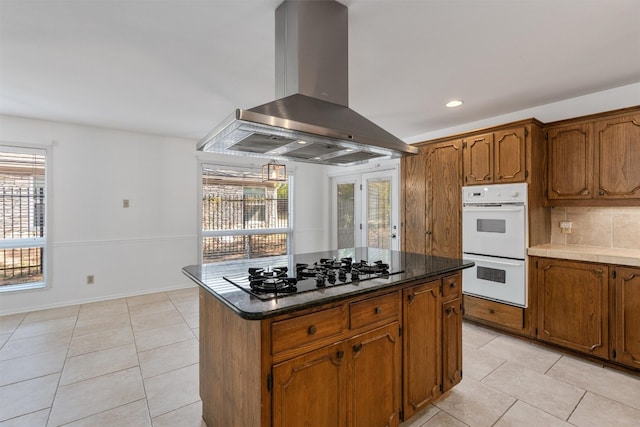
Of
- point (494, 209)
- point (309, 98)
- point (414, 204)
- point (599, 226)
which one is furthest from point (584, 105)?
point (309, 98)

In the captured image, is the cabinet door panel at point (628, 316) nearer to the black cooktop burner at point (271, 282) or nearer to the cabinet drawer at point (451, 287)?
the cabinet drawer at point (451, 287)

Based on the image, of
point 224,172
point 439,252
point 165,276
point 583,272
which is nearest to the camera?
point 583,272

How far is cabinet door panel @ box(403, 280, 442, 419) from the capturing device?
1.81 metres

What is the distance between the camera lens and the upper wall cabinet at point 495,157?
2.98 meters

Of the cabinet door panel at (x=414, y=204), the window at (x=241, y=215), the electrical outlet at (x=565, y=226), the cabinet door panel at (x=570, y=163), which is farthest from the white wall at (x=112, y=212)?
the electrical outlet at (x=565, y=226)

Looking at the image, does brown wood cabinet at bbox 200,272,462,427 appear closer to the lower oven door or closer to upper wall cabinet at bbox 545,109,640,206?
the lower oven door

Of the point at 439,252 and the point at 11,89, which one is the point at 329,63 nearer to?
the point at 439,252

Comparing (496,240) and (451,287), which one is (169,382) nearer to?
(451,287)

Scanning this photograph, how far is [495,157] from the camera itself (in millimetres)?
3152

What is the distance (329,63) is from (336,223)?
4.58m

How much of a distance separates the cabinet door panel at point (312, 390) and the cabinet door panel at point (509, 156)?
2.59 meters

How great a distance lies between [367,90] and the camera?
2951 mm

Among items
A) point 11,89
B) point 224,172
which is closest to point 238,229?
point 224,172

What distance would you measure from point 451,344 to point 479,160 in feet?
6.76
